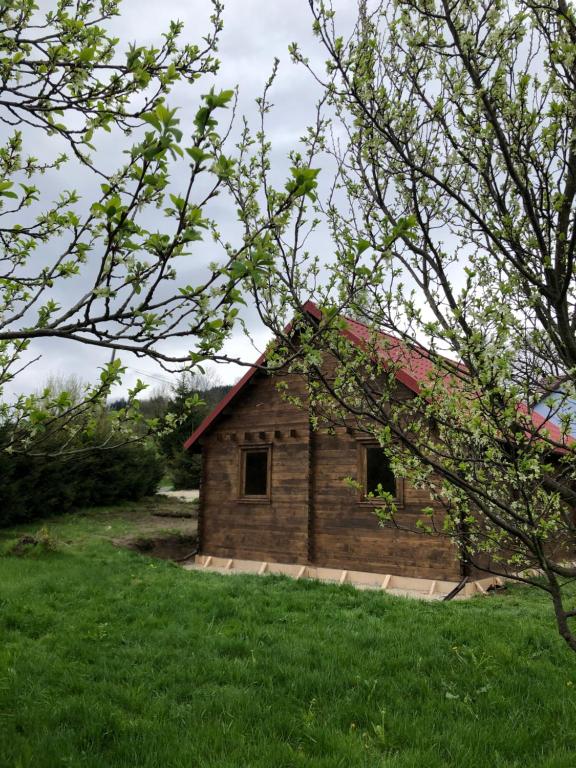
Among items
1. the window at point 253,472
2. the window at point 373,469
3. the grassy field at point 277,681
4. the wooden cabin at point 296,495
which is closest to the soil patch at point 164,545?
the wooden cabin at point 296,495

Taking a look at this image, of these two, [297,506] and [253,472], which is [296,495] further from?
[253,472]

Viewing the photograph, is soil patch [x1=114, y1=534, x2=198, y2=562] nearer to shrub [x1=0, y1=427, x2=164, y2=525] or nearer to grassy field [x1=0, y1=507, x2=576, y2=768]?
shrub [x1=0, y1=427, x2=164, y2=525]

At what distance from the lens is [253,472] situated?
14695mm

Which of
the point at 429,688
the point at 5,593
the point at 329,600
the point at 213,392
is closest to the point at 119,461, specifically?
the point at 5,593

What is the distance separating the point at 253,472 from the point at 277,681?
9525 millimetres

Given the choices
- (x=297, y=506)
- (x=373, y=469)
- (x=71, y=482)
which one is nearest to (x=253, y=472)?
(x=297, y=506)

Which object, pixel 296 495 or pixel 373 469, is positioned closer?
pixel 373 469

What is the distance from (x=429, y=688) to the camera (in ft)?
16.5

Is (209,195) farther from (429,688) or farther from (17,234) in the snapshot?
(429,688)

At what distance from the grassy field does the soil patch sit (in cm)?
749

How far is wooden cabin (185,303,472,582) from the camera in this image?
11.3m

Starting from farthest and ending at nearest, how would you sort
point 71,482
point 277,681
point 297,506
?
1. point 71,482
2. point 297,506
3. point 277,681

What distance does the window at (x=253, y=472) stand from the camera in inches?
568

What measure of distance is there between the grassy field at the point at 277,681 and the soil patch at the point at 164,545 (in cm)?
749
